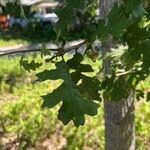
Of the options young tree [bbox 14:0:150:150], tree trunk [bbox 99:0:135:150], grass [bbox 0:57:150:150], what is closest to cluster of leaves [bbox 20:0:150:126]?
young tree [bbox 14:0:150:150]

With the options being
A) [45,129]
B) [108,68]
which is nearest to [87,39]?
[108,68]

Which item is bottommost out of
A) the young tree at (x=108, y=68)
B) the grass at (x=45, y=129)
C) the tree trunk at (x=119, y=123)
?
the grass at (x=45, y=129)

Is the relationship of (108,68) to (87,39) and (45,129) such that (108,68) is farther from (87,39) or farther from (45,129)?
(45,129)

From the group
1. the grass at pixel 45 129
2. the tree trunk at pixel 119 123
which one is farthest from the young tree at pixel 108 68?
the grass at pixel 45 129

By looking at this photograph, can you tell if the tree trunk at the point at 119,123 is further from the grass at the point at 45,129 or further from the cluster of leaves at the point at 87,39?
the grass at the point at 45,129

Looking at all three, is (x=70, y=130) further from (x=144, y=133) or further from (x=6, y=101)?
(x=6, y=101)

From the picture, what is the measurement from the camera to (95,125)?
715 centimetres

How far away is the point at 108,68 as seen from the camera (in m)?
3.50

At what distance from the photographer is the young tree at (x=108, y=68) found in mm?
1678

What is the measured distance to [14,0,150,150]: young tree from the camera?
1.68 m

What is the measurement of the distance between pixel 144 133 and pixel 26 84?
3.51 meters

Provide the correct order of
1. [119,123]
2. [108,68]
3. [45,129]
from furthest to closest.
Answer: [45,129], [119,123], [108,68]

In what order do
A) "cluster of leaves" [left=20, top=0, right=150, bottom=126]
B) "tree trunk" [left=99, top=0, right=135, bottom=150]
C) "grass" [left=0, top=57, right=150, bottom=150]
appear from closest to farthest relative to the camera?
"cluster of leaves" [left=20, top=0, right=150, bottom=126] < "tree trunk" [left=99, top=0, right=135, bottom=150] < "grass" [left=0, top=57, right=150, bottom=150]

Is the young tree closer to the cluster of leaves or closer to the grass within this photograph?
the cluster of leaves
